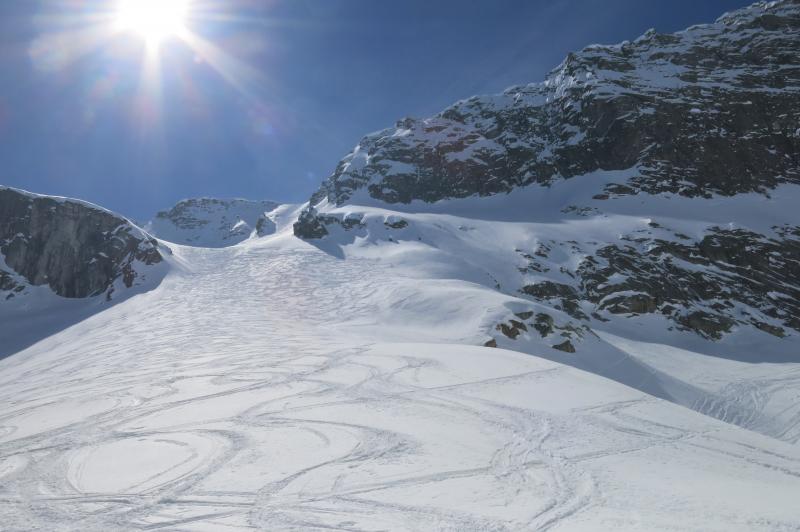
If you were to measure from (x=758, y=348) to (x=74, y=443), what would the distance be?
42402 millimetres

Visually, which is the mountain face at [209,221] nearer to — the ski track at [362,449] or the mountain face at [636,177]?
the mountain face at [636,177]

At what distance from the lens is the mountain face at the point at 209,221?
12256 centimetres

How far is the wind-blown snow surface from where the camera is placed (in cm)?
513

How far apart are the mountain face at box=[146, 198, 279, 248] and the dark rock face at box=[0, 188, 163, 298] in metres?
63.5

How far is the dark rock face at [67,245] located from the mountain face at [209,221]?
63470mm

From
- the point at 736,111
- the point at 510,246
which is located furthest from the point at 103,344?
the point at 736,111

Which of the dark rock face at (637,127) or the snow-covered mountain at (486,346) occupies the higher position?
the dark rock face at (637,127)

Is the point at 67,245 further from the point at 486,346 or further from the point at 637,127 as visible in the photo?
the point at 637,127

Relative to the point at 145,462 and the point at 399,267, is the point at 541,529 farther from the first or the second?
the point at 399,267

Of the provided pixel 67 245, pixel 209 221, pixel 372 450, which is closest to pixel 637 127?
pixel 372 450

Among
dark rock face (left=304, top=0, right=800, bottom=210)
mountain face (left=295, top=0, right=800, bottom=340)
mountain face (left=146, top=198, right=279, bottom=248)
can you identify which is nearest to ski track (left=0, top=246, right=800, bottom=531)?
mountain face (left=295, top=0, right=800, bottom=340)

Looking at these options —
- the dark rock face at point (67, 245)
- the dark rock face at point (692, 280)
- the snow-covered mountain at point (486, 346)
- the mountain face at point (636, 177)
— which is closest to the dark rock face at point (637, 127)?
the mountain face at point (636, 177)

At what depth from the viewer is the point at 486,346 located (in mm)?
19984

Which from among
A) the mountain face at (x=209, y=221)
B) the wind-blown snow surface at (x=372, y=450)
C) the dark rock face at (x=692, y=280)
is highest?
the mountain face at (x=209, y=221)
